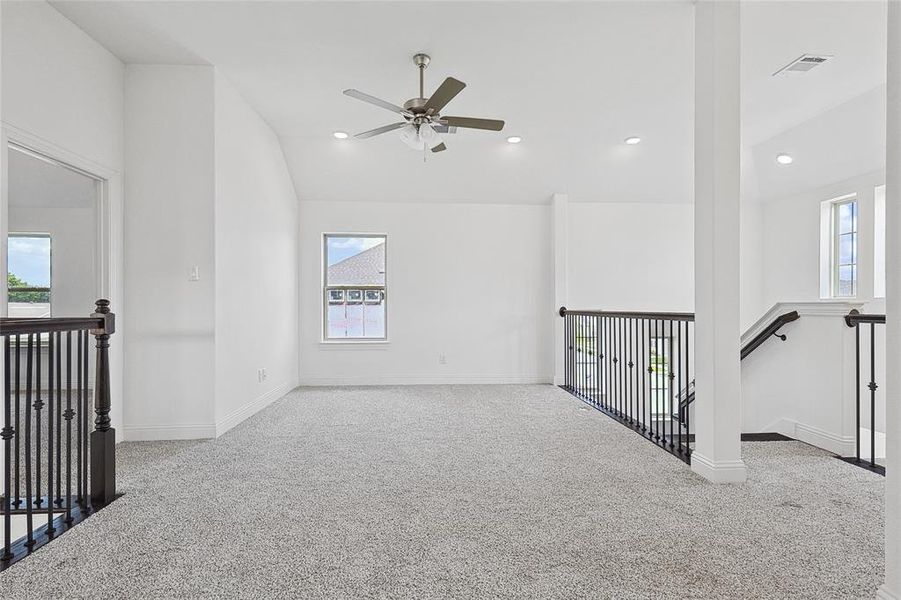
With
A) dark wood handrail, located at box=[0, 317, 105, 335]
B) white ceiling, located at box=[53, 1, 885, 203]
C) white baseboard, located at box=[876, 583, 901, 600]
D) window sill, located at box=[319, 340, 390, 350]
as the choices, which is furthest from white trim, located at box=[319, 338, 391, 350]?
white baseboard, located at box=[876, 583, 901, 600]

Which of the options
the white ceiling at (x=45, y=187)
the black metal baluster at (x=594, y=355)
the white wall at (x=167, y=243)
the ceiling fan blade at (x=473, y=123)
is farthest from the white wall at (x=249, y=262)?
the black metal baluster at (x=594, y=355)

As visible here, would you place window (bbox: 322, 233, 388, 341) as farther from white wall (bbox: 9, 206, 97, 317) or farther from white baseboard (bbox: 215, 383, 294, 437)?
white wall (bbox: 9, 206, 97, 317)

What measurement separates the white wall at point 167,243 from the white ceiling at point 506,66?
0.34 meters

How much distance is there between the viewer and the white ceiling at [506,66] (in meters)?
2.96

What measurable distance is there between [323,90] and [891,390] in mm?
3981

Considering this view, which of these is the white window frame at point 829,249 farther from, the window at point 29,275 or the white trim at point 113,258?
the window at point 29,275

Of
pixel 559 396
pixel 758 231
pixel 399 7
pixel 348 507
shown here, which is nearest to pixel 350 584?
pixel 348 507

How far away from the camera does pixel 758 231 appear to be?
622cm

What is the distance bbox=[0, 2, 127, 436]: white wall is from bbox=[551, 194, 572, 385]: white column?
14.4 feet

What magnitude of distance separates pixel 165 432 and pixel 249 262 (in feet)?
5.00

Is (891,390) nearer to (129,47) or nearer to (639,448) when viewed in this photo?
(639,448)

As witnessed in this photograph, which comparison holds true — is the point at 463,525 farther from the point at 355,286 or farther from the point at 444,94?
the point at 355,286

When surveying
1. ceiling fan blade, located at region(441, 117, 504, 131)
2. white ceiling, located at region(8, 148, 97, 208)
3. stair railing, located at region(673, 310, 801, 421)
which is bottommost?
stair railing, located at region(673, 310, 801, 421)

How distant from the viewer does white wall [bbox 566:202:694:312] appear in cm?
627
